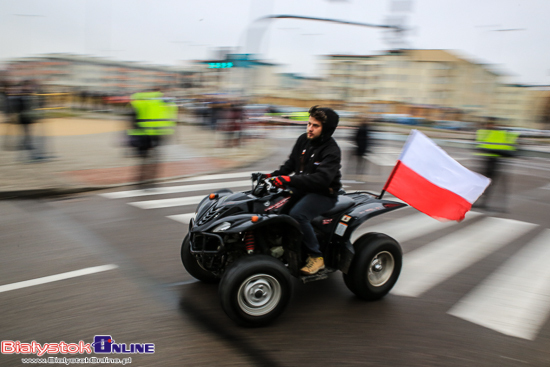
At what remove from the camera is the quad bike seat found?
4.32m

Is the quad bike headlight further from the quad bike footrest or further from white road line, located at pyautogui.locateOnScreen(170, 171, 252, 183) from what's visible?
white road line, located at pyautogui.locateOnScreen(170, 171, 252, 183)

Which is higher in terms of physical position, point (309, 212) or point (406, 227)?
point (309, 212)

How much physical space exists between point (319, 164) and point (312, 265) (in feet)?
3.29

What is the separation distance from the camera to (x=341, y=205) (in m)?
4.42

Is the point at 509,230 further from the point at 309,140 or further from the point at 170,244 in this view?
the point at 170,244

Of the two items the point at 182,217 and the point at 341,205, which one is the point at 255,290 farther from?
the point at 182,217

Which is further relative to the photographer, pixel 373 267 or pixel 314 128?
pixel 373 267

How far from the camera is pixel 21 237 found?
19.3ft

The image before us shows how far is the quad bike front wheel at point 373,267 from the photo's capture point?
13.9 ft

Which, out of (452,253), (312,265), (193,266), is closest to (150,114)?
(193,266)

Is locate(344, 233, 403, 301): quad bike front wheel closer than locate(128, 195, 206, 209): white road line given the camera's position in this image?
Yes

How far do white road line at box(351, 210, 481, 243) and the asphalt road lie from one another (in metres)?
0.06

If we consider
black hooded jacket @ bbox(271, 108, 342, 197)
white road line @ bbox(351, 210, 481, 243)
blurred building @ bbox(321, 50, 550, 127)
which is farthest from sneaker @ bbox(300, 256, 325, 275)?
blurred building @ bbox(321, 50, 550, 127)

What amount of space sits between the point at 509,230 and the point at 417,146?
4154 millimetres
